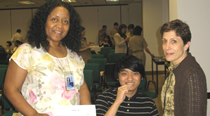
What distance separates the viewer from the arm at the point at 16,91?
1.20 m

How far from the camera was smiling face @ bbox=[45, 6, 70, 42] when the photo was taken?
134 cm

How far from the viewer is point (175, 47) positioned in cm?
122

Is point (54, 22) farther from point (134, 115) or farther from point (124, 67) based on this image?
point (134, 115)

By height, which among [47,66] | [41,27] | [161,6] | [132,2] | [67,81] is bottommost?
[67,81]

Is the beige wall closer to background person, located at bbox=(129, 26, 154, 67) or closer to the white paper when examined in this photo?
the white paper

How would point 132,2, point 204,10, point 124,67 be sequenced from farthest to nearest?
point 132,2 → point 204,10 → point 124,67

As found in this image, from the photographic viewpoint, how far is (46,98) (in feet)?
4.17

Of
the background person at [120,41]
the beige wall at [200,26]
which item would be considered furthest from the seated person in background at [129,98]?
the background person at [120,41]

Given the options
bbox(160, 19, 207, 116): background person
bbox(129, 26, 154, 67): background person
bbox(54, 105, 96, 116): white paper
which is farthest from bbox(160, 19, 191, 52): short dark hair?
bbox(129, 26, 154, 67): background person

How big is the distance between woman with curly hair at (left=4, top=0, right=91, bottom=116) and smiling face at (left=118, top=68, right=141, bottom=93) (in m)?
0.41

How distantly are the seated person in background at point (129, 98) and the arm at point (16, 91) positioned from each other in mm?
620

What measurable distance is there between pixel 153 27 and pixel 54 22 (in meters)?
7.19

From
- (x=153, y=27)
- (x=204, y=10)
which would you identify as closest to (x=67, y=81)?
(x=204, y=10)

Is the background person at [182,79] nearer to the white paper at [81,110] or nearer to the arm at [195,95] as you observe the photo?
the arm at [195,95]
